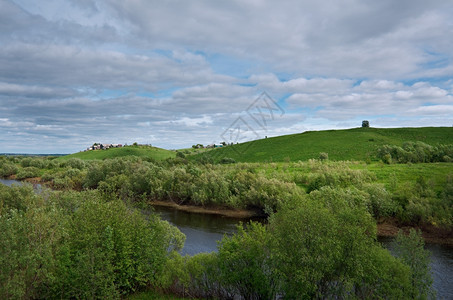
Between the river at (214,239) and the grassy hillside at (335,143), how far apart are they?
139 feet

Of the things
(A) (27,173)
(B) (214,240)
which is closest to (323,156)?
(B) (214,240)

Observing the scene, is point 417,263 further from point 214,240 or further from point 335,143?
point 335,143

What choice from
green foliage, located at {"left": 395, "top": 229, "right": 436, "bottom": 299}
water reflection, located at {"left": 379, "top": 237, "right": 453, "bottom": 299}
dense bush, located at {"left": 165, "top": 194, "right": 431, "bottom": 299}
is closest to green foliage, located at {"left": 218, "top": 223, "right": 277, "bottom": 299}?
dense bush, located at {"left": 165, "top": 194, "right": 431, "bottom": 299}

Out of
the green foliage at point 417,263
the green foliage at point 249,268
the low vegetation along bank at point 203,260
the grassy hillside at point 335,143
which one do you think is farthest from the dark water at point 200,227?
the grassy hillside at point 335,143

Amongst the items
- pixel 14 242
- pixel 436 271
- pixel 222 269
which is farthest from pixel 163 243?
pixel 436 271

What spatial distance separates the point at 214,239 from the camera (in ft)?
141

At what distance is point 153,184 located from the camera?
75.4 metres

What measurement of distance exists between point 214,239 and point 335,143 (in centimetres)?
7849

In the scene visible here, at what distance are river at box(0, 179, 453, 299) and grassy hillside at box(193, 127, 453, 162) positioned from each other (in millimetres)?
42332

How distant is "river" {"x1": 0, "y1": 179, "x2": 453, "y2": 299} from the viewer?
28797 mm

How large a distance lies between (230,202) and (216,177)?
8391 mm

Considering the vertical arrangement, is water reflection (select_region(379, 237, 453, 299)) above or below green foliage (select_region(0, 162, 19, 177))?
below

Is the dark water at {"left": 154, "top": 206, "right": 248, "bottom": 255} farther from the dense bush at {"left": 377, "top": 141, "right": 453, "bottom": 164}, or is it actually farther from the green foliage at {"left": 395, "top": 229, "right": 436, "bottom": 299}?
the dense bush at {"left": 377, "top": 141, "right": 453, "bottom": 164}

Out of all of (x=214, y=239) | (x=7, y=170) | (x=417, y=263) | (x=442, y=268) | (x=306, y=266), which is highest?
(x=7, y=170)
